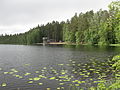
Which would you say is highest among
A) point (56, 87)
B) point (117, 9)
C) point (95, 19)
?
point (95, 19)

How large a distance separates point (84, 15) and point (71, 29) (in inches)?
584

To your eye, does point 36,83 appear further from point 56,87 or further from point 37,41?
point 37,41

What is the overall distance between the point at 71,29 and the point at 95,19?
27519 mm

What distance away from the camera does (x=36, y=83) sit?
13.1 m

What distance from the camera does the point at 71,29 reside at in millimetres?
112562

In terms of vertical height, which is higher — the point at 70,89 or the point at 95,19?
the point at 95,19

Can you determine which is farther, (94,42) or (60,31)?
(60,31)

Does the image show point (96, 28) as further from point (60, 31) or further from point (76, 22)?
point (60, 31)

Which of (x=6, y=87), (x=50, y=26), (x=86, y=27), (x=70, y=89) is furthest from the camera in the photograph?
(x=50, y=26)

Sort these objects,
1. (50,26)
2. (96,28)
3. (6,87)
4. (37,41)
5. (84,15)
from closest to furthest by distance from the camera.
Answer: (6,87) < (96,28) < (84,15) < (37,41) < (50,26)

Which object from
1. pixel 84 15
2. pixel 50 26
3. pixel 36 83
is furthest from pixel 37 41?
pixel 36 83

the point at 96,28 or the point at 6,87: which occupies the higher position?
the point at 96,28

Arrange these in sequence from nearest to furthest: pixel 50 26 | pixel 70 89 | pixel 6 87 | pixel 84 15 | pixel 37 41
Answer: pixel 70 89 < pixel 6 87 < pixel 84 15 < pixel 37 41 < pixel 50 26

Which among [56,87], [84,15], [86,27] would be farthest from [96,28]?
[56,87]
